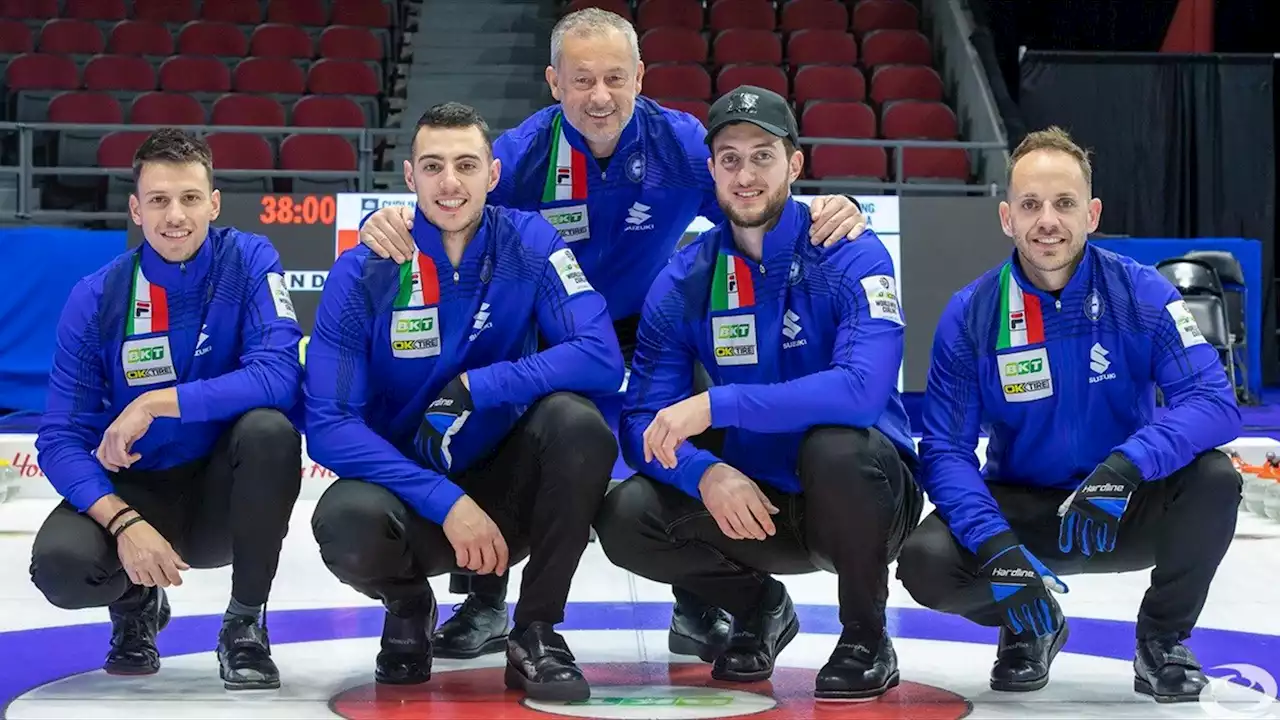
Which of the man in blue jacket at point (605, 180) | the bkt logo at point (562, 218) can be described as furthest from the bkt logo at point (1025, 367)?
the bkt logo at point (562, 218)

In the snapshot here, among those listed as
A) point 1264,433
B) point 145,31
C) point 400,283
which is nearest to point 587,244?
point 400,283

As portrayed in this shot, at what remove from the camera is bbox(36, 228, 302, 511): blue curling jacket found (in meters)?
3.72

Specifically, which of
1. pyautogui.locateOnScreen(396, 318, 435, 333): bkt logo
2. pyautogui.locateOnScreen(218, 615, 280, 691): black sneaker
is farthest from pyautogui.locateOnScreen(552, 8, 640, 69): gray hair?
pyautogui.locateOnScreen(218, 615, 280, 691): black sneaker

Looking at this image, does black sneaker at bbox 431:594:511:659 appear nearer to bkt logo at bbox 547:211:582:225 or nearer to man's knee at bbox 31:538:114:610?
man's knee at bbox 31:538:114:610

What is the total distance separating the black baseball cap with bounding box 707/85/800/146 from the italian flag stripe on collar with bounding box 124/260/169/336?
141cm

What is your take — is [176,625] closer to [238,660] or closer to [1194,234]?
[238,660]

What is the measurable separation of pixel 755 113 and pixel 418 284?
0.91 meters

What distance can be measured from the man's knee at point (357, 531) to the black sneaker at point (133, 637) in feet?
2.09

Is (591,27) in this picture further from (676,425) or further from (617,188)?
(676,425)

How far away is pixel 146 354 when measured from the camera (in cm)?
377

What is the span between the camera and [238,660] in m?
3.52

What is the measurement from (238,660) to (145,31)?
9.21 meters

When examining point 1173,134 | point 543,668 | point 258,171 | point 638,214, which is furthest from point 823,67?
point 543,668

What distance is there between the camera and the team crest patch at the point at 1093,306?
11.8ft
